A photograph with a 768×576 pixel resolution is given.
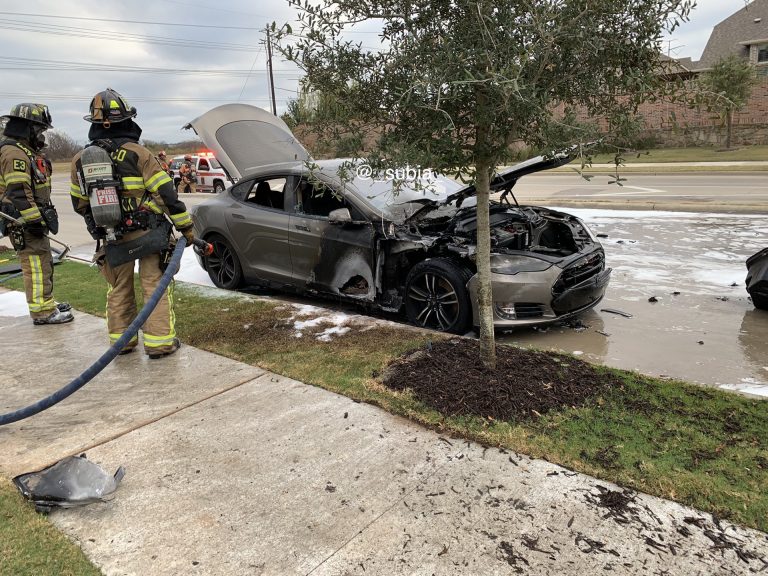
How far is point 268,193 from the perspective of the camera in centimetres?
627

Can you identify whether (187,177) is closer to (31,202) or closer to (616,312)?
(31,202)

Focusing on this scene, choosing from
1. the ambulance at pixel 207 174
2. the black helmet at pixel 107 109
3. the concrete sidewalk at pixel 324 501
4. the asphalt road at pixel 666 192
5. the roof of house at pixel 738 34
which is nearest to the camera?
the concrete sidewalk at pixel 324 501

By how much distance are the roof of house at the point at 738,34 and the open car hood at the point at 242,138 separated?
35.5 meters

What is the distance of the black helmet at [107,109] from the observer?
4.16m

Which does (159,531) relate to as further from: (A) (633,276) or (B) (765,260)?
(A) (633,276)

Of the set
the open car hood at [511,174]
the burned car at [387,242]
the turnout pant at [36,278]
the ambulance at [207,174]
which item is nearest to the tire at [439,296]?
the burned car at [387,242]

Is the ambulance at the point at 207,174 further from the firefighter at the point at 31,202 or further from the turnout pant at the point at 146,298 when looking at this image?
the turnout pant at the point at 146,298

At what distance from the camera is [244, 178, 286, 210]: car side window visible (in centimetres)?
608

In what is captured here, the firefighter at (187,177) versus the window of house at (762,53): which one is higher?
the window of house at (762,53)

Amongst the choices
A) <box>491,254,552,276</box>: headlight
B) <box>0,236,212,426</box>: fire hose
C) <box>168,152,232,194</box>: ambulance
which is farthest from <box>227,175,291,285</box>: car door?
<box>168,152,232,194</box>: ambulance

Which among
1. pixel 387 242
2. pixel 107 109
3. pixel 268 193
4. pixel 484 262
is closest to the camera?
pixel 484 262

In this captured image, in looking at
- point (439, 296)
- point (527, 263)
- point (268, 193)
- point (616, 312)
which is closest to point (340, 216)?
point (439, 296)

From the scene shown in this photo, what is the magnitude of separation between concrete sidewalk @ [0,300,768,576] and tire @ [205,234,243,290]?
2.94 meters

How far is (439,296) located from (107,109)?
9.70 feet
